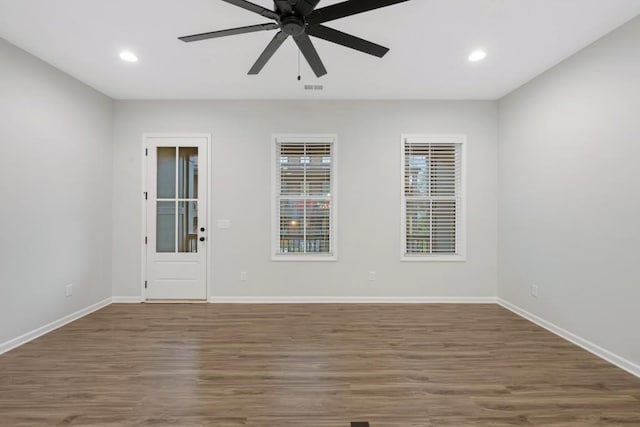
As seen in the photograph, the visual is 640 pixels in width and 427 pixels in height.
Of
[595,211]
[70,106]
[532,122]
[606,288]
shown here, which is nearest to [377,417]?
[606,288]

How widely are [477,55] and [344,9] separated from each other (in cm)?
197

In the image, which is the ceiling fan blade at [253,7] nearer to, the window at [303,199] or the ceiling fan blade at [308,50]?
the ceiling fan blade at [308,50]

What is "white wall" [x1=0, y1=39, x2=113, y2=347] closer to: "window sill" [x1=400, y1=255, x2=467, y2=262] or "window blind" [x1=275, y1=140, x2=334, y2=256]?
"window blind" [x1=275, y1=140, x2=334, y2=256]

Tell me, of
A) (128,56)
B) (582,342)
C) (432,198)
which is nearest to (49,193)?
(128,56)

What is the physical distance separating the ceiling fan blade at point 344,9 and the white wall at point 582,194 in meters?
2.35

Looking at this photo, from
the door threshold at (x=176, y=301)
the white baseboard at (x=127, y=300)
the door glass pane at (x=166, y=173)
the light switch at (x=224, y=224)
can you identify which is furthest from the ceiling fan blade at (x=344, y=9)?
the white baseboard at (x=127, y=300)

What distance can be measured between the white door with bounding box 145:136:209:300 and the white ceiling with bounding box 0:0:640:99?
2.70 ft

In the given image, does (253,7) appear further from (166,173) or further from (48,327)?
(48,327)

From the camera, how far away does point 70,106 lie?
3.61 metres

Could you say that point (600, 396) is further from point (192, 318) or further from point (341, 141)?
point (192, 318)

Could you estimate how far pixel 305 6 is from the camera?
71.7 inches

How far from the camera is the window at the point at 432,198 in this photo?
4445mm

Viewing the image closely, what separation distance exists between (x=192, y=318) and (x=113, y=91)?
317cm

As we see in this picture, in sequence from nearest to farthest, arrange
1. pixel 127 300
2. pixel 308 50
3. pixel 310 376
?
pixel 308 50 → pixel 310 376 → pixel 127 300
